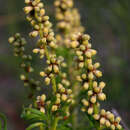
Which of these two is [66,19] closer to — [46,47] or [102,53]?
[46,47]

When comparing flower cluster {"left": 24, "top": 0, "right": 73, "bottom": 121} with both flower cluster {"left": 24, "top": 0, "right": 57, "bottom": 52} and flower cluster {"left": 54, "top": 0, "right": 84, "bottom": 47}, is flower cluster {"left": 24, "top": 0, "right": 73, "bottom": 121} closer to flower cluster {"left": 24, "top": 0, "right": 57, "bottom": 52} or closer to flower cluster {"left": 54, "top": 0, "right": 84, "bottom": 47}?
flower cluster {"left": 24, "top": 0, "right": 57, "bottom": 52}

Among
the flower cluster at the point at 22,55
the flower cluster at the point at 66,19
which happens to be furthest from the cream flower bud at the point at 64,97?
the flower cluster at the point at 66,19

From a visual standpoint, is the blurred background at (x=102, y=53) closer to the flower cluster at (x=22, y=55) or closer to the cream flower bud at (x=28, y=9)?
the flower cluster at (x=22, y=55)

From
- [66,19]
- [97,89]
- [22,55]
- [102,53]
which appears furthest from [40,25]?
[102,53]

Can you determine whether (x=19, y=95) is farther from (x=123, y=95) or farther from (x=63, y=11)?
(x=63, y=11)

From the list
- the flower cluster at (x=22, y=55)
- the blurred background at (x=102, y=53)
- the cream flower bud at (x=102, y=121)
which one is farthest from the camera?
the blurred background at (x=102, y=53)

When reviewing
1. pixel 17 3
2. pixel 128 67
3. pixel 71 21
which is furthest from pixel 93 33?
pixel 71 21

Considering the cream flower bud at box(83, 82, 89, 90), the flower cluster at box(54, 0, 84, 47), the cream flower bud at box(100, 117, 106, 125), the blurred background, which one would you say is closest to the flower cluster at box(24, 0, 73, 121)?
the cream flower bud at box(83, 82, 89, 90)

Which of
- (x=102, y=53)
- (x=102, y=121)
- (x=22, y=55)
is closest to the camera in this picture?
(x=102, y=121)

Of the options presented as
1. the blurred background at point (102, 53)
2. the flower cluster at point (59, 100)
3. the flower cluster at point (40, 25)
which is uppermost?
the blurred background at point (102, 53)
